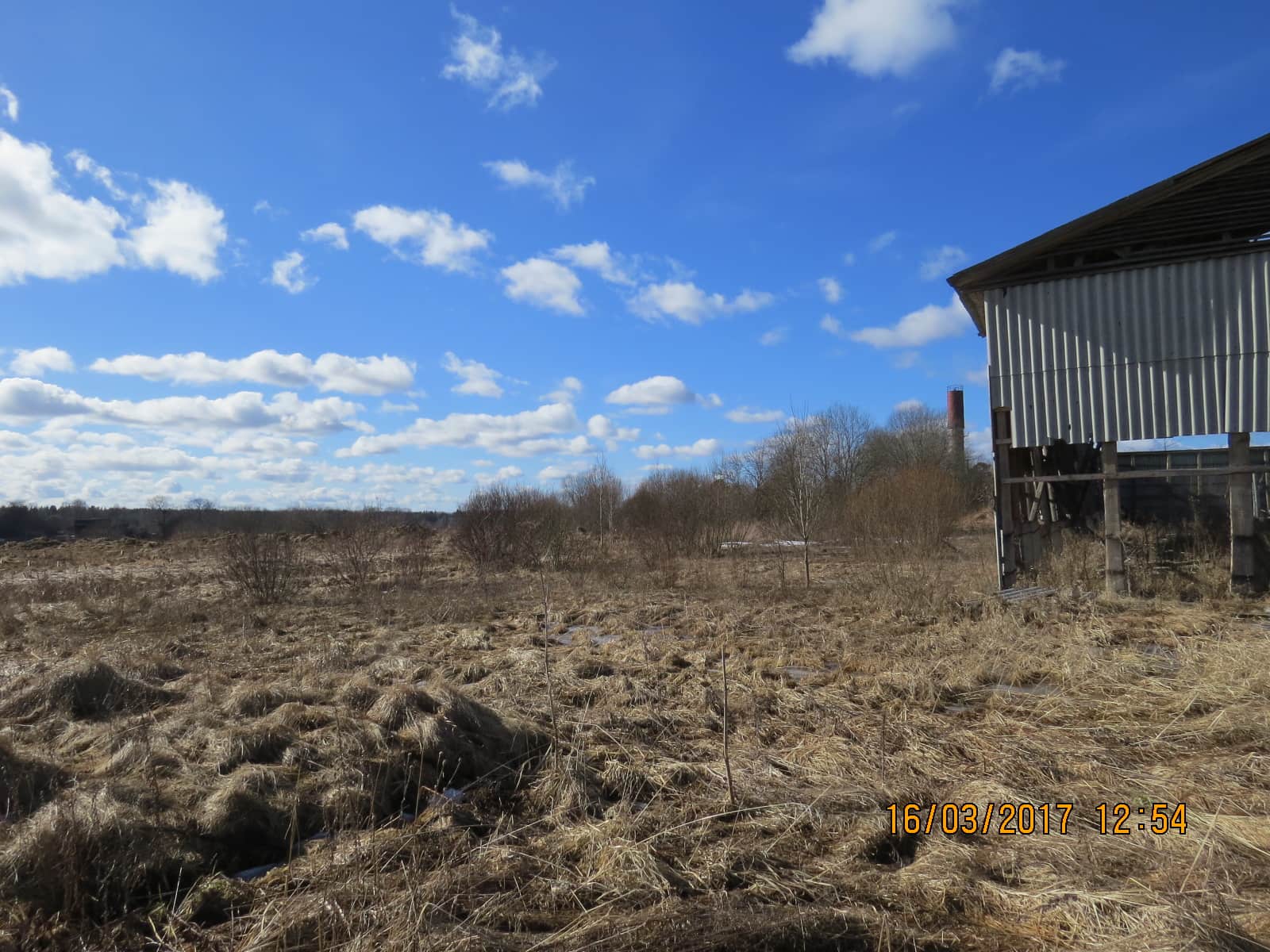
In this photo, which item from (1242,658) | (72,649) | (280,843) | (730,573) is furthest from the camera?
(730,573)

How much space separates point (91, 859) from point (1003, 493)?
41.4 ft

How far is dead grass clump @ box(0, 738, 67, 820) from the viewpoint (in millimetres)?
4191

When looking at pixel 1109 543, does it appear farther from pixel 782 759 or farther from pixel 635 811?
pixel 635 811

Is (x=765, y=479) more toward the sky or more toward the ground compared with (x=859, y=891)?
more toward the sky

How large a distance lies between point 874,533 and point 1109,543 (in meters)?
8.15

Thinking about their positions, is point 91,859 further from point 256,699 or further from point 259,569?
point 259,569

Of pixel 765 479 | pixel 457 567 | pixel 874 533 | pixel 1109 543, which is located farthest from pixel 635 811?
pixel 765 479

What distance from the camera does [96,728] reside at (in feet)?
19.0

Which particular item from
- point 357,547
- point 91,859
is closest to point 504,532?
point 357,547

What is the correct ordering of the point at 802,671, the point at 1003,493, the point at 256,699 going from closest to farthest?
the point at 256,699, the point at 802,671, the point at 1003,493

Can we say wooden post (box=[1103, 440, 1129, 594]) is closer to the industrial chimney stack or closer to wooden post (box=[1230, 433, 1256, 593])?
wooden post (box=[1230, 433, 1256, 593])

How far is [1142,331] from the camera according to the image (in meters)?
11.4

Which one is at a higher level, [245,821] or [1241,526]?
[1241,526]
